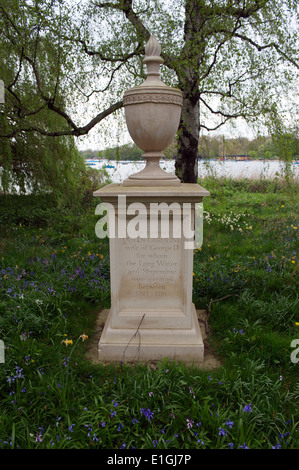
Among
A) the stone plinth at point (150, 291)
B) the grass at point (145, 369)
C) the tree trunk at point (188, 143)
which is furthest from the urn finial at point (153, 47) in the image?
the grass at point (145, 369)

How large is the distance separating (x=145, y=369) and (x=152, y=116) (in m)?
2.02

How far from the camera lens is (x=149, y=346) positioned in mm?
2945

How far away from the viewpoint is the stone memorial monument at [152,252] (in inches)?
108

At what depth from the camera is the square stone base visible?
2.94 m

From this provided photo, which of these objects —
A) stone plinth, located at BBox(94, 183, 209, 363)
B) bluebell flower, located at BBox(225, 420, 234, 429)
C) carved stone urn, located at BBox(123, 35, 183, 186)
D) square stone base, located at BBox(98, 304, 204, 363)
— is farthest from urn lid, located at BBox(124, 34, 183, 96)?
bluebell flower, located at BBox(225, 420, 234, 429)

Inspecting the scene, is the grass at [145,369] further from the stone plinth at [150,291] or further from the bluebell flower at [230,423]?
the stone plinth at [150,291]

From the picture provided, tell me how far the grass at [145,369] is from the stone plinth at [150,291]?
19 centimetres

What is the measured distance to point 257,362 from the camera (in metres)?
2.72

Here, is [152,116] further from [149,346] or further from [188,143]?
[188,143]

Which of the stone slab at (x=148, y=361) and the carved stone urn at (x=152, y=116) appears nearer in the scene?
the carved stone urn at (x=152, y=116)

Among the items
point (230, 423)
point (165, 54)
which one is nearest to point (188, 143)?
point (165, 54)

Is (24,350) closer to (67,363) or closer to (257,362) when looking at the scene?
(67,363)

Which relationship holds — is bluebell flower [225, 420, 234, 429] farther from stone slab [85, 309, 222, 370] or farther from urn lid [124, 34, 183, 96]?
urn lid [124, 34, 183, 96]

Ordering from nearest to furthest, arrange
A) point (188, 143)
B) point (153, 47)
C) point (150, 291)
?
point (153, 47)
point (150, 291)
point (188, 143)
